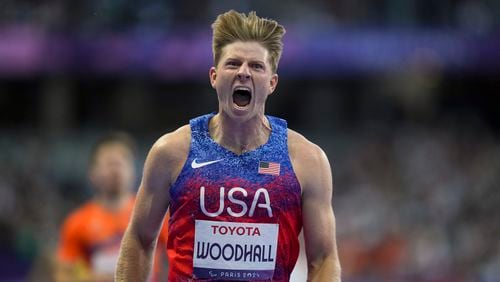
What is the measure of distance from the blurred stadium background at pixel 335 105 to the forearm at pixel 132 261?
9.35 m

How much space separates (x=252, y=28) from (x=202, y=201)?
76 cm

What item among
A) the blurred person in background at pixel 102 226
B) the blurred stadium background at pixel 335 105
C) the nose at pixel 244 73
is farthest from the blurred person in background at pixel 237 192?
the blurred stadium background at pixel 335 105

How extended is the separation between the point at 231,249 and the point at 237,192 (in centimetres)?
24

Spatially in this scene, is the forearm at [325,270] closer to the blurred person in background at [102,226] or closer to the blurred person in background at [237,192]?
the blurred person in background at [237,192]

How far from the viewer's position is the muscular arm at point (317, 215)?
4.94m

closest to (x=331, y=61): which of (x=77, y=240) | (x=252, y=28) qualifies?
(x=77, y=240)

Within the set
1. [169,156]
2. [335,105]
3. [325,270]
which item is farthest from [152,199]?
[335,105]

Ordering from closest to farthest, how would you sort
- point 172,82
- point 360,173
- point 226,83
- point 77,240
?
point 226,83, point 77,240, point 360,173, point 172,82

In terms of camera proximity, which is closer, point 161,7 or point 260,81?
point 260,81

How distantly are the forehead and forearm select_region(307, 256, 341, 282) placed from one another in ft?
2.95

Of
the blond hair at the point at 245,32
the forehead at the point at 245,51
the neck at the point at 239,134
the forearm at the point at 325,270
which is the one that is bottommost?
the forearm at the point at 325,270

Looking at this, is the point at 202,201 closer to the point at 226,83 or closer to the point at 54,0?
the point at 226,83

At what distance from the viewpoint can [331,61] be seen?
19781 millimetres

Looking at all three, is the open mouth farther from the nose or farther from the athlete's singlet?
the athlete's singlet
